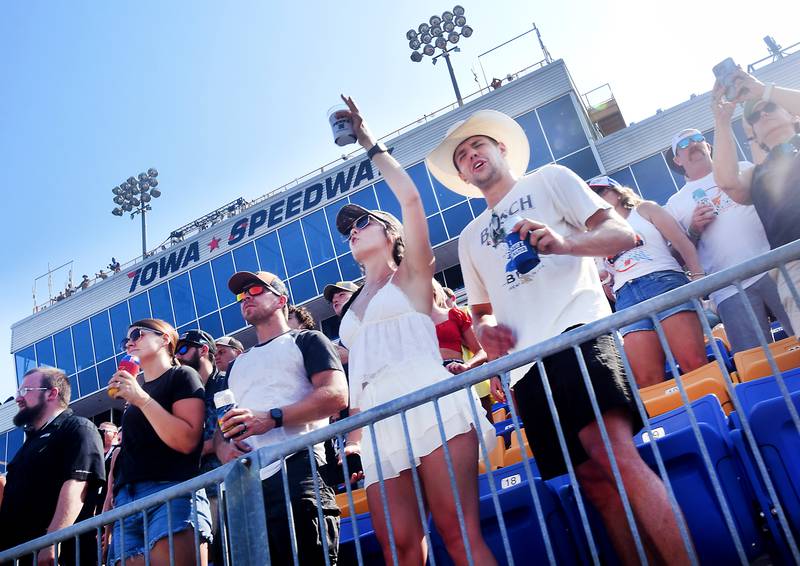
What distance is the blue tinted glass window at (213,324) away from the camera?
2038 centimetres

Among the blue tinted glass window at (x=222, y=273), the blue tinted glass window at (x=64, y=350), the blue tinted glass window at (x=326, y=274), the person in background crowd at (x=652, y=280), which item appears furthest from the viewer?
the blue tinted glass window at (x=64, y=350)

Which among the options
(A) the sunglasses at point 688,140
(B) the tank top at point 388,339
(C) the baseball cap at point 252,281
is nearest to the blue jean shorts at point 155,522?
(B) the tank top at point 388,339

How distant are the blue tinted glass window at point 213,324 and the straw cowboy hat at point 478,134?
59.4 ft

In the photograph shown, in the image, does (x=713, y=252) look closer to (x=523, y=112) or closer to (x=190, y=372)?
(x=190, y=372)

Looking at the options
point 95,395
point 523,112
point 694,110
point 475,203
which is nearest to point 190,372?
point 475,203

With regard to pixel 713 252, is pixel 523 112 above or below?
above

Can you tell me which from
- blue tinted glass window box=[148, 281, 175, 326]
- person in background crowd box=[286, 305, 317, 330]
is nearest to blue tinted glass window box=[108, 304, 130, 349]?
blue tinted glass window box=[148, 281, 175, 326]

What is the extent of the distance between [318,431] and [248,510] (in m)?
0.36

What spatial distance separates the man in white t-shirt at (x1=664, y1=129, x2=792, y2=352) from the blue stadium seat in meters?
1.91

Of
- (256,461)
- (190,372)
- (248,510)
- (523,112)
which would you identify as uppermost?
(523,112)

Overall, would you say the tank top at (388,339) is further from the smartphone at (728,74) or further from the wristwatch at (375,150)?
the smartphone at (728,74)

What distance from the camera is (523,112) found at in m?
18.5

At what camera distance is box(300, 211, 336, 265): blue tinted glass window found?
19.5m

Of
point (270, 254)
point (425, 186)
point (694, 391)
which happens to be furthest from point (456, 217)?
point (694, 391)
